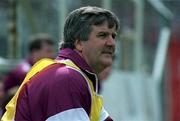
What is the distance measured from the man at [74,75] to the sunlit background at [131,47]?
6.17 meters

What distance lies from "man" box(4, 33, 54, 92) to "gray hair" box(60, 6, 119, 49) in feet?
14.9

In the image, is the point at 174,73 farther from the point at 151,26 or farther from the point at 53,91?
the point at 53,91

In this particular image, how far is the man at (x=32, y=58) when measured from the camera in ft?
34.0

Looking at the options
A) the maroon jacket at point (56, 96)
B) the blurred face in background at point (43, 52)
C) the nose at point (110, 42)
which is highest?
the nose at point (110, 42)

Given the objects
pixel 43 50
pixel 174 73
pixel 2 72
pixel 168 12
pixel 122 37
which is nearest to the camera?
pixel 43 50

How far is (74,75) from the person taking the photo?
5.54m

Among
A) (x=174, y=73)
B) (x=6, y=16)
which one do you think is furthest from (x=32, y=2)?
(x=174, y=73)

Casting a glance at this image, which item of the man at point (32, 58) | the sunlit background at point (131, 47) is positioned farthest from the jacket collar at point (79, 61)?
the sunlit background at point (131, 47)

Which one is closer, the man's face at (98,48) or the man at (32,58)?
the man's face at (98,48)

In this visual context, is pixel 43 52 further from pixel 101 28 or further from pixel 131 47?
pixel 101 28

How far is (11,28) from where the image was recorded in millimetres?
12602

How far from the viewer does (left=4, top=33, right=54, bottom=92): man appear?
1037 cm

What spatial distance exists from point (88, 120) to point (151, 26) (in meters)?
10.1

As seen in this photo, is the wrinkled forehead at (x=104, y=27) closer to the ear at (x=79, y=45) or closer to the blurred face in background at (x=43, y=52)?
the ear at (x=79, y=45)
